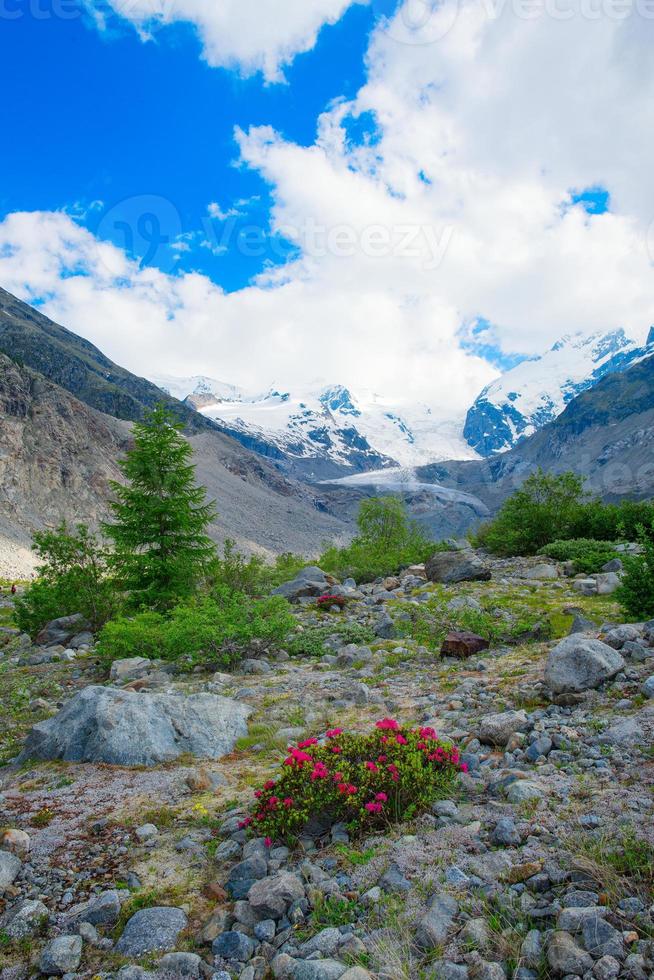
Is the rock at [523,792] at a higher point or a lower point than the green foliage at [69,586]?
higher

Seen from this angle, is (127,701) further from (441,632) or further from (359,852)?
(441,632)

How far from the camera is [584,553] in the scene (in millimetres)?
24281

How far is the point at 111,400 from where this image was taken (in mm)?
189375

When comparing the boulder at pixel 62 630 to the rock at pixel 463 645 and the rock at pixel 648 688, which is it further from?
the rock at pixel 648 688

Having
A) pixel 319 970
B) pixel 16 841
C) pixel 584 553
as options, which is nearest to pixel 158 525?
pixel 16 841

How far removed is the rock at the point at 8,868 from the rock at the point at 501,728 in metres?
4.88

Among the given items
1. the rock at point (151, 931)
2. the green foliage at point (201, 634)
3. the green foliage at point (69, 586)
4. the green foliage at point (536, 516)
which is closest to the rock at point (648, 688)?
the rock at point (151, 931)

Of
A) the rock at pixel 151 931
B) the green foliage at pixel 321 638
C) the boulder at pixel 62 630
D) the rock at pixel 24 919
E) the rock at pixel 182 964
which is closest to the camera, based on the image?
the rock at pixel 182 964

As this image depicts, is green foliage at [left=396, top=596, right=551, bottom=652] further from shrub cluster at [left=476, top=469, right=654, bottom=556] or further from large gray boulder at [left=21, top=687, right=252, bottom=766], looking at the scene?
shrub cluster at [left=476, top=469, right=654, bottom=556]

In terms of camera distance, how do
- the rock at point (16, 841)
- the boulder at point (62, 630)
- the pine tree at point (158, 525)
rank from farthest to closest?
the pine tree at point (158, 525) → the boulder at point (62, 630) → the rock at point (16, 841)

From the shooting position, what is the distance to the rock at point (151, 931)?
3684mm

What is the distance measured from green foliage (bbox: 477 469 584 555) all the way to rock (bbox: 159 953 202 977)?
2845cm

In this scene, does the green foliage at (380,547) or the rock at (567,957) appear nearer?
the rock at (567,957)

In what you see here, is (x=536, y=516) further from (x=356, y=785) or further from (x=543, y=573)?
(x=356, y=785)
